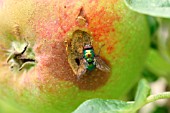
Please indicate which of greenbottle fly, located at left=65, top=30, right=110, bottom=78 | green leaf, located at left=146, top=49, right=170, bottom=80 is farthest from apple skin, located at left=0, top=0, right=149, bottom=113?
green leaf, located at left=146, top=49, right=170, bottom=80

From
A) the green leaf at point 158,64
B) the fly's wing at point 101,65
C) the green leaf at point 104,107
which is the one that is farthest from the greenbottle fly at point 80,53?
the green leaf at point 158,64

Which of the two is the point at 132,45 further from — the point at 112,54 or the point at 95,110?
the point at 95,110

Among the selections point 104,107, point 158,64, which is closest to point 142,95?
point 104,107

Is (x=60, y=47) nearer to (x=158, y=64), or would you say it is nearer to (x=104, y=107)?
(x=104, y=107)

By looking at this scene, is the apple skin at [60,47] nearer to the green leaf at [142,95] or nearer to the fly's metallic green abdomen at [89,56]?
the fly's metallic green abdomen at [89,56]

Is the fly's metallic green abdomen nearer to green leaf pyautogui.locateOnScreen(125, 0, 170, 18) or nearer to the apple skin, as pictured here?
the apple skin

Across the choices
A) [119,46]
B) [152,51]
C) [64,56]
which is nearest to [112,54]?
[119,46]
